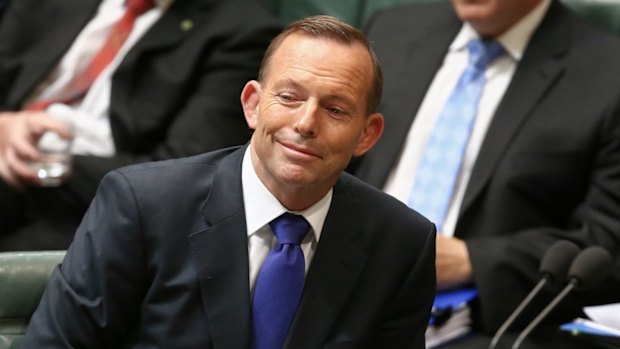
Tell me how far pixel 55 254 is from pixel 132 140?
49.7 inches

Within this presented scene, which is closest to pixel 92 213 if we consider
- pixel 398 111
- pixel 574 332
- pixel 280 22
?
pixel 574 332

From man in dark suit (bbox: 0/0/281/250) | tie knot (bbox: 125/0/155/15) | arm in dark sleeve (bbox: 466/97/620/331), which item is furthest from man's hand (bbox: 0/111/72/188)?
arm in dark sleeve (bbox: 466/97/620/331)

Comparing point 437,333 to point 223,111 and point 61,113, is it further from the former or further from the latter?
point 61,113

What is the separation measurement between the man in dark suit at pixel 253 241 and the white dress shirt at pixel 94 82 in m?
1.38

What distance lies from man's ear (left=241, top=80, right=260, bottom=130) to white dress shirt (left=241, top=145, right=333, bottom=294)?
0.07 metres

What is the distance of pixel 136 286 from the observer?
5.24 feet

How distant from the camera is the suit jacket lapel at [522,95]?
2.62m

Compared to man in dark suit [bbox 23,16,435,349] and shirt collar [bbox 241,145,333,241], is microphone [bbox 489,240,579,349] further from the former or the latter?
shirt collar [bbox 241,145,333,241]

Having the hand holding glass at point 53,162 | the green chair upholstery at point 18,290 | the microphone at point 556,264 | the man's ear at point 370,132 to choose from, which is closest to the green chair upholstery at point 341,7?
the hand holding glass at point 53,162

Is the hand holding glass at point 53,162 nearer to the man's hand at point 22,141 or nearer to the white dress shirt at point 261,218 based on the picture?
the man's hand at point 22,141

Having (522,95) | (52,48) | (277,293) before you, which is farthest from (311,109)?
(52,48)

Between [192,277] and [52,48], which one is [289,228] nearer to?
[192,277]

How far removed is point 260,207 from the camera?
1.66 metres

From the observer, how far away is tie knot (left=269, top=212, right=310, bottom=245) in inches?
64.9
